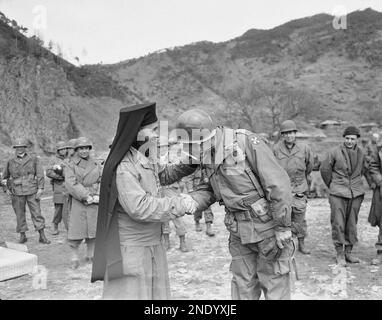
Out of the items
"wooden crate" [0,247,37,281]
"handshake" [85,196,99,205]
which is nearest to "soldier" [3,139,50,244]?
"handshake" [85,196,99,205]

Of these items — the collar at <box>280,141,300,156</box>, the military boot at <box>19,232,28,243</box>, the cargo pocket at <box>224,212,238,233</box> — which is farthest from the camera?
the military boot at <box>19,232,28,243</box>

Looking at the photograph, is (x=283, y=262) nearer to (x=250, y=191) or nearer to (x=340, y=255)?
(x=250, y=191)

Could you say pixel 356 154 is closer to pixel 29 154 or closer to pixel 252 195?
pixel 252 195

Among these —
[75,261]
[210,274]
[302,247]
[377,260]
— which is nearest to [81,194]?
[75,261]

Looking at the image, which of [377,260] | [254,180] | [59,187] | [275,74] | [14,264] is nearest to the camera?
[14,264]

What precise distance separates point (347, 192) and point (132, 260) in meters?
4.18

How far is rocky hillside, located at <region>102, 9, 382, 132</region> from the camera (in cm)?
4000

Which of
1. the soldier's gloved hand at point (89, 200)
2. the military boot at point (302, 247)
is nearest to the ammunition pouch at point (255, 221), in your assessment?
the soldier's gloved hand at point (89, 200)

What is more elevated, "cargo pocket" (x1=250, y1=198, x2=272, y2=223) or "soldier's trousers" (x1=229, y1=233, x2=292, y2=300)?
"cargo pocket" (x1=250, y1=198, x2=272, y2=223)

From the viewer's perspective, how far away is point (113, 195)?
305 cm

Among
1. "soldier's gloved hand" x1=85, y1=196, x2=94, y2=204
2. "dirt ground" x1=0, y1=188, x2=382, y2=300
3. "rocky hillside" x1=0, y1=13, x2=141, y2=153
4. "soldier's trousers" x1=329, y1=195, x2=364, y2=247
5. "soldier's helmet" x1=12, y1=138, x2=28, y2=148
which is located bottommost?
"dirt ground" x1=0, y1=188, x2=382, y2=300

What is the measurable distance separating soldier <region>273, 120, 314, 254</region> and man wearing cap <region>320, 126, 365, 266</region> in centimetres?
52

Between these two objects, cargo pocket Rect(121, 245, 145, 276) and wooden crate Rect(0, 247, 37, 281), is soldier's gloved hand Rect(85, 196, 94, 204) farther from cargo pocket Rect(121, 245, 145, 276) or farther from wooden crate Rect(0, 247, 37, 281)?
wooden crate Rect(0, 247, 37, 281)
